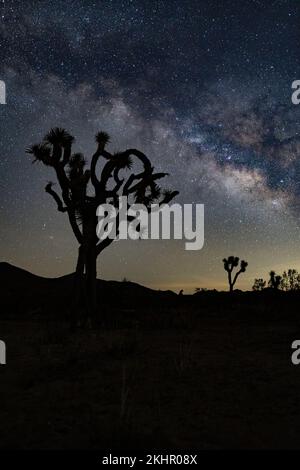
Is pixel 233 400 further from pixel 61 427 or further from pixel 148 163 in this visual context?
pixel 148 163

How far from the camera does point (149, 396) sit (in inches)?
194

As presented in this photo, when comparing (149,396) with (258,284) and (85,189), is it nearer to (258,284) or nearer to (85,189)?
(85,189)

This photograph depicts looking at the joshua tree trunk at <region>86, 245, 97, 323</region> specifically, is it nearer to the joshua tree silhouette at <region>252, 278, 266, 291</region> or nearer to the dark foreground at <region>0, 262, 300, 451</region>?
the dark foreground at <region>0, 262, 300, 451</region>

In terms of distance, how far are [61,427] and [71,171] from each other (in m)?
10.2

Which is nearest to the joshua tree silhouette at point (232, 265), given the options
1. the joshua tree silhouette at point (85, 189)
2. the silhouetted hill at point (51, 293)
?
the silhouetted hill at point (51, 293)

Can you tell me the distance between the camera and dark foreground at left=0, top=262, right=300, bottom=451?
11.9ft

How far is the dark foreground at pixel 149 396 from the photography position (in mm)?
3615

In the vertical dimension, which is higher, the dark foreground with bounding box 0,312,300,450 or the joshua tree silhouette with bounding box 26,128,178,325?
the joshua tree silhouette with bounding box 26,128,178,325

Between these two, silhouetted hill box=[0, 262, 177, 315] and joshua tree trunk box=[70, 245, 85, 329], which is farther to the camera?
silhouetted hill box=[0, 262, 177, 315]

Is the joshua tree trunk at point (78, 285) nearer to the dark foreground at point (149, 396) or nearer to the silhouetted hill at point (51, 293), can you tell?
the dark foreground at point (149, 396)

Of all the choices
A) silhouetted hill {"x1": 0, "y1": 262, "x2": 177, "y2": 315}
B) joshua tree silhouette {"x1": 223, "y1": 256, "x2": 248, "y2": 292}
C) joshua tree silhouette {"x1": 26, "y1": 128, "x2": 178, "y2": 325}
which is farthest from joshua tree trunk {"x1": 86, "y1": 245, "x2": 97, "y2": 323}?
joshua tree silhouette {"x1": 223, "y1": 256, "x2": 248, "y2": 292}

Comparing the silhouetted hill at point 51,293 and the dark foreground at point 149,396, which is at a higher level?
the silhouetted hill at point 51,293

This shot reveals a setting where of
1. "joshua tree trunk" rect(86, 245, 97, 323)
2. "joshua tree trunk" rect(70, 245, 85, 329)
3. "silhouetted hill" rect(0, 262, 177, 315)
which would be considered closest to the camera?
"joshua tree trunk" rect(70, 245, 85, 329)
